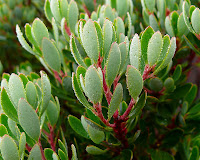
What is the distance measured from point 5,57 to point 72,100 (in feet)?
4.71

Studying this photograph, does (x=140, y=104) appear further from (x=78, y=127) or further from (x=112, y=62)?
(x=78, y=127)

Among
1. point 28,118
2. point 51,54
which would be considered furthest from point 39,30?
point 28,118

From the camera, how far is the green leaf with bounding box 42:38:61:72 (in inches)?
40.2

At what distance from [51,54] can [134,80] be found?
0.44 m

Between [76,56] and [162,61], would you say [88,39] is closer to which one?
[76,56]

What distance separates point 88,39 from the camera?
0.81 m

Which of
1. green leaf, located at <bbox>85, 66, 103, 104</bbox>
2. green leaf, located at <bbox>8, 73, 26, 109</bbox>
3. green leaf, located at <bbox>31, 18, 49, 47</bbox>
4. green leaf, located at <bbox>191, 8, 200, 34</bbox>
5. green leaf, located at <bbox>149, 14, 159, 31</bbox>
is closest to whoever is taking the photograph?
green leaf, located at <bbox>85, 66, 103, 104</bbox>

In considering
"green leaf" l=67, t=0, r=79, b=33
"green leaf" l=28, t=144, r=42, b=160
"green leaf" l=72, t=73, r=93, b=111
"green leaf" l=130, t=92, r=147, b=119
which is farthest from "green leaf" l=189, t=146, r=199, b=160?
"green leaf" l=67, t=0, r=79, b=33

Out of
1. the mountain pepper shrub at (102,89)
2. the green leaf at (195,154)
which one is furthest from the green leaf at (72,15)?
the green leaf at (195,154)

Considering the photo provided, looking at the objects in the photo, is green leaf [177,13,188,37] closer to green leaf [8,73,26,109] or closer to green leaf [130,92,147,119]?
green leaf [130,92,147,119]

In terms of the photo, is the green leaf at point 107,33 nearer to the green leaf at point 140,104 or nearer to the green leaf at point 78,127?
the green leaf at point 140,104

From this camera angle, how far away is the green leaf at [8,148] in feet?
2.45

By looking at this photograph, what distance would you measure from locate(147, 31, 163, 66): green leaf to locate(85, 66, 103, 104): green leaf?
194mm

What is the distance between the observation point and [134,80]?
2.52ft
